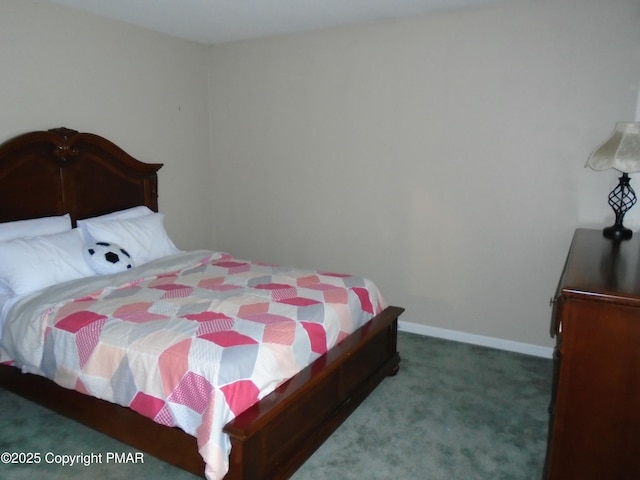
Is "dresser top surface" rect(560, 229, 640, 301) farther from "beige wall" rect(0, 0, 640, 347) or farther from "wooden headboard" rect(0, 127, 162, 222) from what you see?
"wooden headboard" rect(0, 127, 162, 222)

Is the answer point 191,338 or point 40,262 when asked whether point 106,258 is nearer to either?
point 40,262

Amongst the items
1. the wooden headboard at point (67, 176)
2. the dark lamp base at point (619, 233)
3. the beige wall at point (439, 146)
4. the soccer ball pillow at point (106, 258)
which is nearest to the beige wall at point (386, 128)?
the beige wall at point (439, 146)

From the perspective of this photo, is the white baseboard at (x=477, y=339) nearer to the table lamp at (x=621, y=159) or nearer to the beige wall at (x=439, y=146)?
the beige wall at (x=439, y=146)

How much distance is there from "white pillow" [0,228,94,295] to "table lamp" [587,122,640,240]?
306 cm

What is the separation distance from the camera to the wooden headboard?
113 inches

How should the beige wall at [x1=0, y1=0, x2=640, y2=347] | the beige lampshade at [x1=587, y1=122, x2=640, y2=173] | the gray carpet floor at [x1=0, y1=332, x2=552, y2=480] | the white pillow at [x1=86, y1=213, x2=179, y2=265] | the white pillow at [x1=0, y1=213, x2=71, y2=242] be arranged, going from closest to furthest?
the gray carpet floor at [x1=0, y1=332, x2=552, y2=480] → the beige lampshade at [x1=587, y1=122, x2=640, y2=173] → the white pillow at [x1=0, y1=213, x2=71, y2=242] → the beige wall at [x1=0, y1=0, x2=640, y2=347] → the white pillow at [x1=86, y1=213, x2=179, y2=265]

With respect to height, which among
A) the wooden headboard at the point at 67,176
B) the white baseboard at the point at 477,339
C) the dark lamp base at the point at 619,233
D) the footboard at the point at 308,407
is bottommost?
the white baseboard at the point at 477,339

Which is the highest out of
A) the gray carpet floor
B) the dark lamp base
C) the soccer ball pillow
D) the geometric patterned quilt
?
the dark lamp base

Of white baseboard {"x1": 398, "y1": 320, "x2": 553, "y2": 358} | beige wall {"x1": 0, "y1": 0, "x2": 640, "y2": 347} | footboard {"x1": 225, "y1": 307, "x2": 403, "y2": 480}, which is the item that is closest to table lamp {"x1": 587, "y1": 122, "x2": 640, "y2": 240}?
beige wall {"x1": 0, "y1": 0, "x2": 640, "y2": 347}

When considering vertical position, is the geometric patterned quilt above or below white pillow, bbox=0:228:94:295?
below

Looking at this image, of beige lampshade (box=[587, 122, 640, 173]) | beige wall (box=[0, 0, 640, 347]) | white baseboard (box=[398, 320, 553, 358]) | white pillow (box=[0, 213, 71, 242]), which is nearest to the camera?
beige lampshade (box=[587, 122, 640, 173])

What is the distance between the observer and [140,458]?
2.18m

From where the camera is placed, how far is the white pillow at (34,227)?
2.76m

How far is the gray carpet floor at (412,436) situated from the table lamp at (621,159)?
1.03m
